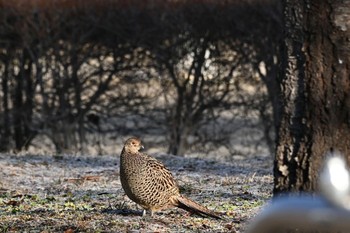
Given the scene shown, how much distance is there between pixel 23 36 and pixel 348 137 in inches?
381

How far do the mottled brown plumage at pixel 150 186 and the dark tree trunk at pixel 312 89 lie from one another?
1.72 m

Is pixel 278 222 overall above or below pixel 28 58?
below

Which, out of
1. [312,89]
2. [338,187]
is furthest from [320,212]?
[312,89]

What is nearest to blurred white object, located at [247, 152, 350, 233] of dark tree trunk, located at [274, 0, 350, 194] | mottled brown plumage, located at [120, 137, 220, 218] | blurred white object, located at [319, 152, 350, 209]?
blurred white object, located at [319, 152, 350, 209]

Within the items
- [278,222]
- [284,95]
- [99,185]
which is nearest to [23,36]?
[99,185]

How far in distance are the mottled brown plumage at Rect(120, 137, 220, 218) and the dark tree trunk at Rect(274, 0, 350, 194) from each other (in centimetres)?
172

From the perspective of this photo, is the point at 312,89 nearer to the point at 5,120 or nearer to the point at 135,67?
the point at 135,67

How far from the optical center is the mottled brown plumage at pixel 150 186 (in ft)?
24.5

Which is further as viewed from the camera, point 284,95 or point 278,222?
point 284,95

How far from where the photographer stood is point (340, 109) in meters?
5.77

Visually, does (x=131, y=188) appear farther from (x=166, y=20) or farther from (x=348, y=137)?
(x=166, y=20)

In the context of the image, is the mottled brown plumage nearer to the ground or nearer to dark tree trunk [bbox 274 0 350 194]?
the ground

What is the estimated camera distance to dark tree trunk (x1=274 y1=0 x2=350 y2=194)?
5.75m

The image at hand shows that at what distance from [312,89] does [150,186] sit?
2069 millimetres
